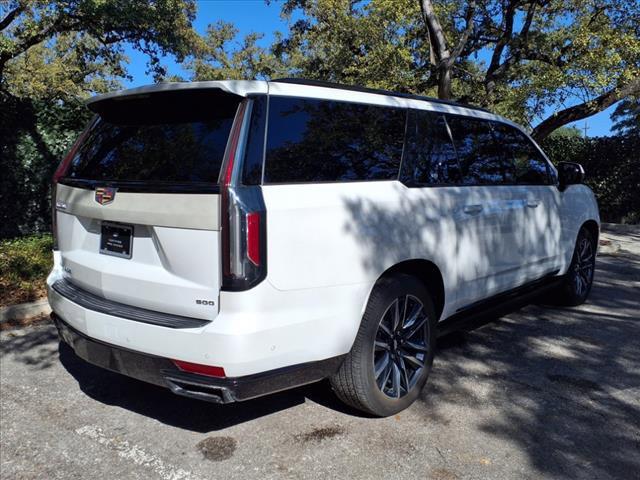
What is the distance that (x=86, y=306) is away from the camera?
3.03 metres

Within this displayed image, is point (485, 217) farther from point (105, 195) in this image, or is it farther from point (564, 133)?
point (564, 133)

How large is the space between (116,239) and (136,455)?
1169 mm

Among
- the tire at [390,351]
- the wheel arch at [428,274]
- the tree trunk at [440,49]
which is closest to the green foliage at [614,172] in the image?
the tree trunk at [440,49]

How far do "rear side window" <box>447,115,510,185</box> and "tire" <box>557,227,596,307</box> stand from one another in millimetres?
1715

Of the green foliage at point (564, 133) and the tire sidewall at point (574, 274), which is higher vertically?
the green foliage at point (564, 133)

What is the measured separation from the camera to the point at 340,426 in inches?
129

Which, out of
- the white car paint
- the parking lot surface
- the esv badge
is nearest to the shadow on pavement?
the parking lot surface

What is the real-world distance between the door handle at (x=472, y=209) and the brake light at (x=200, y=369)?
2046mm

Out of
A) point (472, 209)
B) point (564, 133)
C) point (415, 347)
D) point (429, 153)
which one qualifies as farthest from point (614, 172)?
point (564, 133)

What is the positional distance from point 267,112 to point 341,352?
1.30 meters

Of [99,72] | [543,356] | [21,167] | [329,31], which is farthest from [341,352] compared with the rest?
[99,72]

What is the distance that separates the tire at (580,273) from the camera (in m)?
5.64

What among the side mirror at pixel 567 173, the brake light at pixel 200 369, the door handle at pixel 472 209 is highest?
the side mirror at pixel 567 173

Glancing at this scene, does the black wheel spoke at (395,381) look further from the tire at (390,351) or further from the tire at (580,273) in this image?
the tire at (580,273)
